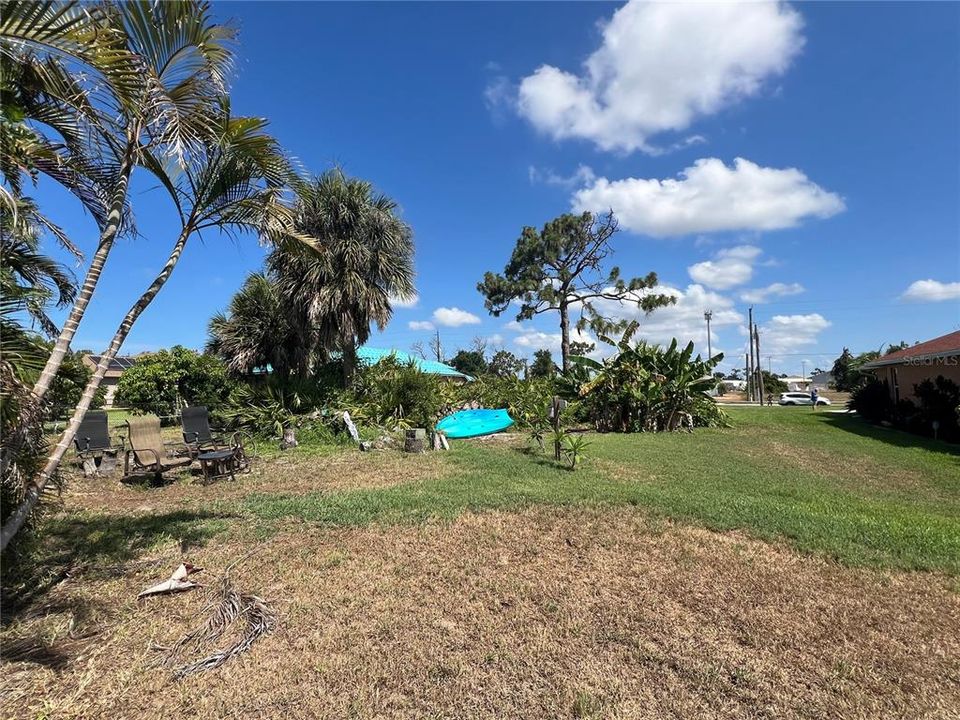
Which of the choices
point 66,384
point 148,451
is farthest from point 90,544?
point 148,451

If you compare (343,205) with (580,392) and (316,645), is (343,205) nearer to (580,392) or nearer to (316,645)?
(580,392)

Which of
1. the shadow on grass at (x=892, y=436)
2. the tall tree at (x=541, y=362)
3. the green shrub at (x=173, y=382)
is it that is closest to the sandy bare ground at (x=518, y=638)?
the shadow on grass at (x=892, y=436)

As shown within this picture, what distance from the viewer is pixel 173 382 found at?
1791cm

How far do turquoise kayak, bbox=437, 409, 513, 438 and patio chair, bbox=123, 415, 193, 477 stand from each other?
6823 mm

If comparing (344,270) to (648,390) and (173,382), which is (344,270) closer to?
(173,382)

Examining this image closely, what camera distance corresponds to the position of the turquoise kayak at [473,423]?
1426cm

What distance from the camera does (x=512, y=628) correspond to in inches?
133

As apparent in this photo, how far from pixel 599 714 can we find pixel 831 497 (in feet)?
20.0

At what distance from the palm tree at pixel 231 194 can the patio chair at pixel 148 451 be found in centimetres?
543


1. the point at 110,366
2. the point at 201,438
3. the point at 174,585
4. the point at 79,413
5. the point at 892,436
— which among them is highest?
the point at 110,366

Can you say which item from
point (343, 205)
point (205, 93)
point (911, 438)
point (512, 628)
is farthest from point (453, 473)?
point (911, 438)

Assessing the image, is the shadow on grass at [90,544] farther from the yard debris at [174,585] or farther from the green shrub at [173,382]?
the green shrub at [173,382]

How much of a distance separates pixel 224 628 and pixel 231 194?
12.0ft

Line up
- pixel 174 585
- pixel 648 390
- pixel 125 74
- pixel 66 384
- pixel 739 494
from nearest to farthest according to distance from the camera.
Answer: pixel 125 74 → pixel 174 585 → pixel 66 384 → pixel 739 494 → pixel 648 390
